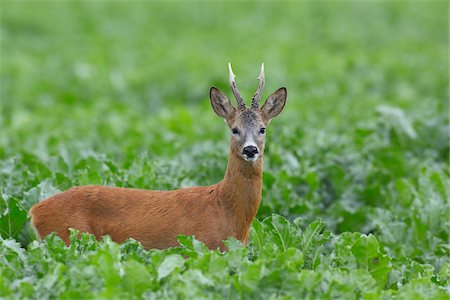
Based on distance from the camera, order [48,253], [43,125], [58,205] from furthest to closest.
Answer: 1. [43,125]
2. [58,205]
3. [48,253]

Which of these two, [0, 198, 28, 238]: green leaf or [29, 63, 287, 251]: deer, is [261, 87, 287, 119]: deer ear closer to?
[29, 63, 287, 251]: deer

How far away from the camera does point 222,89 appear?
18.5 m

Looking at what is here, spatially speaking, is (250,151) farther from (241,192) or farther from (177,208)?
(177,208)

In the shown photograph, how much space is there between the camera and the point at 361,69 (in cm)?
1897

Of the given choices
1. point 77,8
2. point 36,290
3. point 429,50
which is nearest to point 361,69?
point 429,50

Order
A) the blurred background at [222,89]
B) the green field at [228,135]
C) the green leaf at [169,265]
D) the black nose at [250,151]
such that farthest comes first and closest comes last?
1. the blurred background at [222,89]
2. the black nose at [250,151]
3. the green field at [228,135]
4. the green leaf at [169,265]

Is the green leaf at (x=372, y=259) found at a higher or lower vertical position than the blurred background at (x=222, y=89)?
lower

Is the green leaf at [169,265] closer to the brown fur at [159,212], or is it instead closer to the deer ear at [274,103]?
the brown fur at [159,212]

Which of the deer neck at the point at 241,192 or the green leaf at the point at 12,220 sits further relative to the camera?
the green leaf at the point at 12,220

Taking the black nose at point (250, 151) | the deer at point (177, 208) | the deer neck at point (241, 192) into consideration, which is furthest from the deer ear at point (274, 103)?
the black nose at point (250, 151)

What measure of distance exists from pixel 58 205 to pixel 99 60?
1419 cm

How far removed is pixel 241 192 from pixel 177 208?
43cm

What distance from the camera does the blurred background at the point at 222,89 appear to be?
9344 millimetres

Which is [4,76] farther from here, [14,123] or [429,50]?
[429,50]
